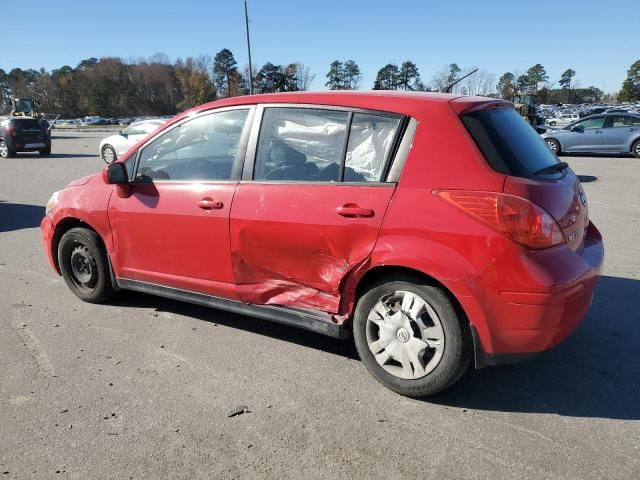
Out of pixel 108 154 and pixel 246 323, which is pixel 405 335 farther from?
pixel 108 154

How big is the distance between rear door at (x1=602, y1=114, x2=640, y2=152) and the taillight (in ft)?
57.1

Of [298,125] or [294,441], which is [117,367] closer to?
[294,441]

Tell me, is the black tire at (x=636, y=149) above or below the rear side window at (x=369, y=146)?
below

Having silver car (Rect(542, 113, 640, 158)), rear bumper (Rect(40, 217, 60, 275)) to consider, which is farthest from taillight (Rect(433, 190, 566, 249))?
silver car (Rect(542, 113, 640, 158))

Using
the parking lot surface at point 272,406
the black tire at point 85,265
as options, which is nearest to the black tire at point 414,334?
the parking lot surface at point 272,406

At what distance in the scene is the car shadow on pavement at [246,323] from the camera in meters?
3.72

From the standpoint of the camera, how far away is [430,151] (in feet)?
9.42

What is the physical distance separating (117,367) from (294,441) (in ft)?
4.85

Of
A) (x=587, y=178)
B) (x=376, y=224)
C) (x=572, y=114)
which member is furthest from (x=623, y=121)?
(x=572, y=114)

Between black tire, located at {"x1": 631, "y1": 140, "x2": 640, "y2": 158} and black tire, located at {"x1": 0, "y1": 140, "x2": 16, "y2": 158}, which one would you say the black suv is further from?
black tire, located at {"x1": 631, "y1": 140, "x2": 640, "y2": 158}

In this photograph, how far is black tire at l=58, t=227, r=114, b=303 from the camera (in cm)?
435

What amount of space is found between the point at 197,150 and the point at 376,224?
1.66 meters

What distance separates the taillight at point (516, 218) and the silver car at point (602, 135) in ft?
53.8

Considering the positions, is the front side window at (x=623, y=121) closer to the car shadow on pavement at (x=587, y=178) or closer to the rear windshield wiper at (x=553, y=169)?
the car shadow on pavement at (x=587, y=178)
